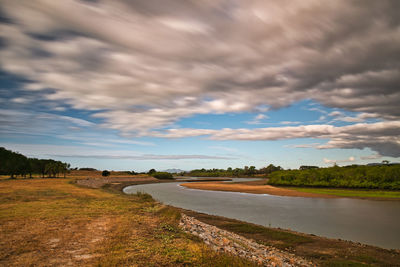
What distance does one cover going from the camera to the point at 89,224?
18500 mm

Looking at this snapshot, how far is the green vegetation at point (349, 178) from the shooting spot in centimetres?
6688

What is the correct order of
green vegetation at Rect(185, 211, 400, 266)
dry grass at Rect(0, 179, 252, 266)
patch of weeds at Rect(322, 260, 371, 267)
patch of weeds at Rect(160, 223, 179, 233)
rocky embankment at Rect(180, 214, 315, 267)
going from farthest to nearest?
1. patch of weeds at Rect(160, 223, 179, 233)
2. green vegetation at Rect(185, 211, 400, 266)
3. patch of weeds at Rect(322, 260, 371, 267)
4. rocky embankment at Rect(180, 214, 315, 267)
5. dry grass at Rect(0, 179, 252, 266)

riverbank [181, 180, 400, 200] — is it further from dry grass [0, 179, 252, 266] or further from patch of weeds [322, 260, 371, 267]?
dry grass [0, 179, 252, 266]

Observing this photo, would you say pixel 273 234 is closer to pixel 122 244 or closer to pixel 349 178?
pixel 122 244

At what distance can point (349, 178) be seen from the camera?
7694 centimetres

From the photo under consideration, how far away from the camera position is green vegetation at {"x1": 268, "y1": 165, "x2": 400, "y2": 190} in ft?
219

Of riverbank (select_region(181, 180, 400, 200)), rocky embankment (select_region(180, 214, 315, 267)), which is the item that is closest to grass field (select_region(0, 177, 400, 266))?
rocky embankment (select_region(180, 214, 315, 267))

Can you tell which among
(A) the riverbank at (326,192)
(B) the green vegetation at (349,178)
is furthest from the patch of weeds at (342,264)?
(B) the green vegetation at (349,178)

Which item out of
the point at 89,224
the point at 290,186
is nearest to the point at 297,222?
the point at 89,224

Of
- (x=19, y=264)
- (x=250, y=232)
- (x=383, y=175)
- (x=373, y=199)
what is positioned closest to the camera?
(x=19, y=264)

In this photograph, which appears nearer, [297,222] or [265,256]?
[265,256]

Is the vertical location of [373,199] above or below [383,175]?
below

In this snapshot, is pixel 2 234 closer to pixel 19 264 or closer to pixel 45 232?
pixel 45 232

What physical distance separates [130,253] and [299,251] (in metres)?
13.0
